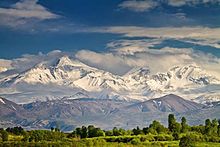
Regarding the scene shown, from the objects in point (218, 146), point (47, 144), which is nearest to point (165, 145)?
point (218, 146)

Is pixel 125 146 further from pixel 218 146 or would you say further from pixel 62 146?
pixel 218 146

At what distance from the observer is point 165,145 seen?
19812 cm

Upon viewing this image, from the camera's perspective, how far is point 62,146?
195125mm

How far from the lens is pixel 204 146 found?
19588 centimetres

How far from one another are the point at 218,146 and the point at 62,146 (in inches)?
2548

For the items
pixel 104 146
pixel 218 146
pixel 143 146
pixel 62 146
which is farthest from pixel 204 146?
pixel 62 146

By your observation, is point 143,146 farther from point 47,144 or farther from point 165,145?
point 47,144

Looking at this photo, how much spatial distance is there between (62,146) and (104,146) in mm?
17205

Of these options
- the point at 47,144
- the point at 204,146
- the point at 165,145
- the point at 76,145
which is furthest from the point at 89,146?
the point at 204,146

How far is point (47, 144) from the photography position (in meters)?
199

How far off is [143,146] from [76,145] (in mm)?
27559

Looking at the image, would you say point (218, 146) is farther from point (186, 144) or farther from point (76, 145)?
point (76, 145)

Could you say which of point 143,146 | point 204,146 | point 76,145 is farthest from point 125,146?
point 204,146

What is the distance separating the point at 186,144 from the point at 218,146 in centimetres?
1330
